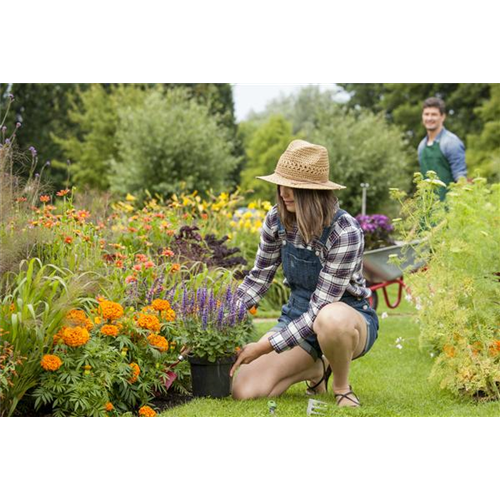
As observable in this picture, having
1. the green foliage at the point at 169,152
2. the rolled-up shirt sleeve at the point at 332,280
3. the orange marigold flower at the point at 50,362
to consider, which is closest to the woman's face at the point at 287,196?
the rolled-up shirt sleeve at the point at 332,280

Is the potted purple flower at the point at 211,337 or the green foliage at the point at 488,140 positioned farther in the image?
the green foliage at the point at 488,140

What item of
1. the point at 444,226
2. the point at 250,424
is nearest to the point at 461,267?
the point at 444,226

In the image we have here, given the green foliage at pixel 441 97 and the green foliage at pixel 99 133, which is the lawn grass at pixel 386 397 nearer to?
the green foliage at pixel 99 133

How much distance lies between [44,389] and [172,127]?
14.0m

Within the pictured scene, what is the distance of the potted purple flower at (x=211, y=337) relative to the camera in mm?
4180

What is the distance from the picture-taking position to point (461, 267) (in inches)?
183

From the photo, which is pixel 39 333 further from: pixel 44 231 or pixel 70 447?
pixel 44 231

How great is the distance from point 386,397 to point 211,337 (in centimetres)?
112

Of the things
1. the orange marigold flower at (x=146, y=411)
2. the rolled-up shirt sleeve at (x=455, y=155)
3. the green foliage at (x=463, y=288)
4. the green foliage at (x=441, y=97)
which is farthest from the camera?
the green foliage at (x=441, y=97)

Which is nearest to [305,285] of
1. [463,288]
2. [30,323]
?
[463,288]

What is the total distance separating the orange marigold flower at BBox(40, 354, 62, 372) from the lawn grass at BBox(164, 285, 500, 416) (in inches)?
27.2

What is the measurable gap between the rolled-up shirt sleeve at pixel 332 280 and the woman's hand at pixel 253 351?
45 millimetres

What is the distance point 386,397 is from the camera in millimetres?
4441

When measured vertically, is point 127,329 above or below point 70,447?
above
